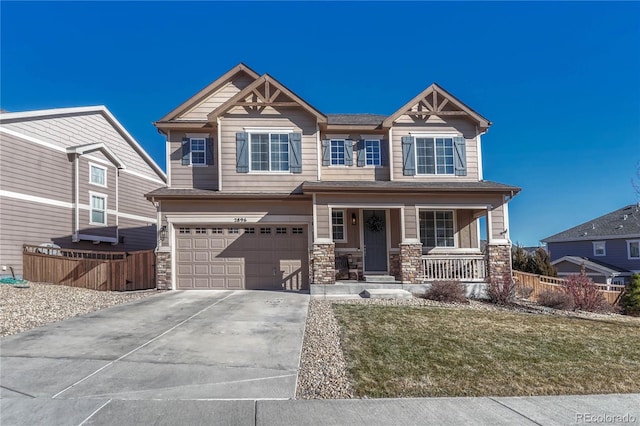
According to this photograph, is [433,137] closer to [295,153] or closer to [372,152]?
[372,152]

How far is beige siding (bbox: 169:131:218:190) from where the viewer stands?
574 inches

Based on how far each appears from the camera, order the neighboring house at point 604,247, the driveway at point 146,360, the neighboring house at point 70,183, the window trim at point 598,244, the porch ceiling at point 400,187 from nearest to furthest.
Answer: the driveway at point 146,360, the porch ceiling at point 400,187, the neighboring house at point 70,183, the neighboring house at point 604,247, the window trim at point 598,244

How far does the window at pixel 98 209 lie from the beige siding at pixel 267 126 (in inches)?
330

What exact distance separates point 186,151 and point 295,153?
4151 millimetres

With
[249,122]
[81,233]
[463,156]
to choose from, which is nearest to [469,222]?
[463,156]

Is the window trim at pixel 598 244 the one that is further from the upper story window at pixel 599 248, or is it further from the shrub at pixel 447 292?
the shrub at pixel 447 292

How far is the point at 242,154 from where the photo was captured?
564 inches

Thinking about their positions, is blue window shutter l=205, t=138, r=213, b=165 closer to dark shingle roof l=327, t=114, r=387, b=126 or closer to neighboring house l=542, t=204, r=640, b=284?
dark shingle roof l=327, t=114, r=387, b=126

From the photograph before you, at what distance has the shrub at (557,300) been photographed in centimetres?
1136

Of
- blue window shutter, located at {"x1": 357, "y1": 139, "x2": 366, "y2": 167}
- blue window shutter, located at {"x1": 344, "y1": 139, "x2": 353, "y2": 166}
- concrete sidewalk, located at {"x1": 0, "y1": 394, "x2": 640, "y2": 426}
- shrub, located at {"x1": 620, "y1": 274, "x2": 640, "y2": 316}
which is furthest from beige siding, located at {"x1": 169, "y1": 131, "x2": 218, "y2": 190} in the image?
shrub, located at {"x1": 620, "y1": 274, "x2": 640, "y2": 316}

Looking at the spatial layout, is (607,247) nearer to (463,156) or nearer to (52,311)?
(463,156)

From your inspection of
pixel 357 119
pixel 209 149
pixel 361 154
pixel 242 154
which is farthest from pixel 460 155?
pixel 209 149

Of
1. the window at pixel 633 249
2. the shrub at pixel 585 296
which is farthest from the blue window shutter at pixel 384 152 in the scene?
the window at pixel 633 249

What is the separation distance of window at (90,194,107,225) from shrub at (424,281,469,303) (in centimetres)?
1547
